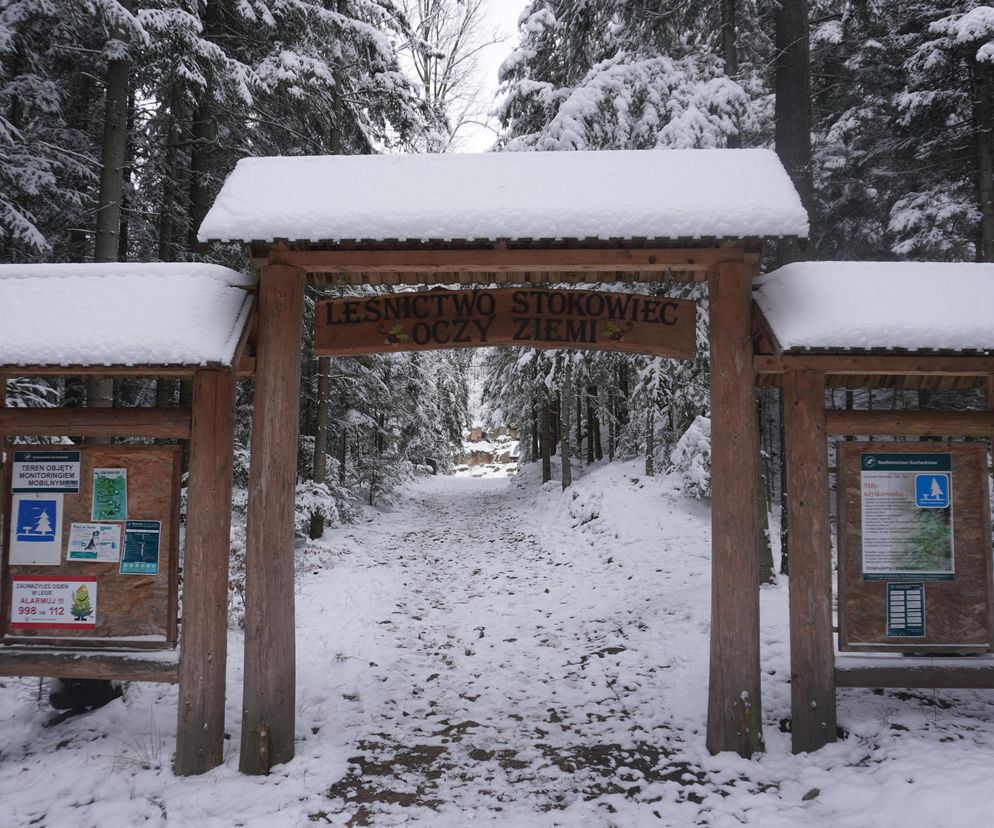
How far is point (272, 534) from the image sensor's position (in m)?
4.91

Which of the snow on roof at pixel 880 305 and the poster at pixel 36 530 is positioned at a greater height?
the snow on roof at pixel 880 305

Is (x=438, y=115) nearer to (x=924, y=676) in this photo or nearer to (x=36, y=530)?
(x=36, y=530)

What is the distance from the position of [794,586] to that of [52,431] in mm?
6340

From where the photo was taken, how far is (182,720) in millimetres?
Result: 4688

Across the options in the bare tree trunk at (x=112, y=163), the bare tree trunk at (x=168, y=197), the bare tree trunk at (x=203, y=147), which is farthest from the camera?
the bare tree trunk at (x=168, y=197)

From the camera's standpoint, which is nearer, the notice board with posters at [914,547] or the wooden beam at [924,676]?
the wooden beam at [924,676]

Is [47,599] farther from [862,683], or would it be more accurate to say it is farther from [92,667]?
[862,683]

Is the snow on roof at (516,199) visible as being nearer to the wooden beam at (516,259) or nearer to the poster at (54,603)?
the wooden beam at (516,259)

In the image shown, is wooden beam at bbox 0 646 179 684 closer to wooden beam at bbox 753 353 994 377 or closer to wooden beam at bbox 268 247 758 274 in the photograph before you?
wooden beam at bbox 268 247 758 274

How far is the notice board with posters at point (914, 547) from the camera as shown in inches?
197

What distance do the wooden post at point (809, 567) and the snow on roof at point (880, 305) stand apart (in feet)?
1.64

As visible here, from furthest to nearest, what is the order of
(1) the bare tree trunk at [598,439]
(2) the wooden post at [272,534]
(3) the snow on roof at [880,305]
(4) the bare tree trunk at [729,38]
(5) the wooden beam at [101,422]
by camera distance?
(1) the bare tree trunk at [598,439], (4) the bare tree trunk at [729,38], (5) the wooden beam at [101,422], (2) the wooden post at [272,534], (3) the snow on roof at [880,305]

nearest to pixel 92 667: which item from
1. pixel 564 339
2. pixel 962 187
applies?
pixel 564 339

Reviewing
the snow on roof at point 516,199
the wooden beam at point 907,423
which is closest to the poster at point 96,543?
the snow on roof at point 516,199
